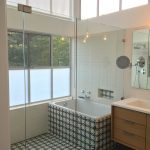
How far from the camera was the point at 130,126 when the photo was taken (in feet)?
8.32

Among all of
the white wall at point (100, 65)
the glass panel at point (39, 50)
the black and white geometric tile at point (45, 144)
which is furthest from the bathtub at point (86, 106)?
the glass panel at point (39, 50)

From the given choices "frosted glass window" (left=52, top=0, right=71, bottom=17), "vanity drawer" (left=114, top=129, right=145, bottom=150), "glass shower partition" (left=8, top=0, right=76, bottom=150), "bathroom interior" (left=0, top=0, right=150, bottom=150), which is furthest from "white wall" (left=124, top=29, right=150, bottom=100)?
"frosted glass window" (left=52, top=0, right=71, bottom=17)

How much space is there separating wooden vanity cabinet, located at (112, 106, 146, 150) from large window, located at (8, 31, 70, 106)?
157 centimetres

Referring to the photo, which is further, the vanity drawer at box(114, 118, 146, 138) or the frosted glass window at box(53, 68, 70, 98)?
the frosted glass window at box(53, 68, 70, 98)

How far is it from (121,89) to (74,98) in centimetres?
111

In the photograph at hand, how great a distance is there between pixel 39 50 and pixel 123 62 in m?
1.60

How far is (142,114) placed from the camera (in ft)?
7.87

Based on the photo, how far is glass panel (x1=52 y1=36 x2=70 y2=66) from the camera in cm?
381

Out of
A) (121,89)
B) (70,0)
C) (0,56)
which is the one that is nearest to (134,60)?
(121,89)

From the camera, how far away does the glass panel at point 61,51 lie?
12.5 feet

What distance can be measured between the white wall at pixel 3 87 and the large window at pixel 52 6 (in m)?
2.21

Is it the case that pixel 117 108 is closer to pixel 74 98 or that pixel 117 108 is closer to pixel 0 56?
pixel 74 98

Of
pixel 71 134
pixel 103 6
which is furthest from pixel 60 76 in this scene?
pixel 103 6

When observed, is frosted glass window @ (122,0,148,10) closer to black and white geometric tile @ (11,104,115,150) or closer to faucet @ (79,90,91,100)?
faucet @ (79,90,91,100)
